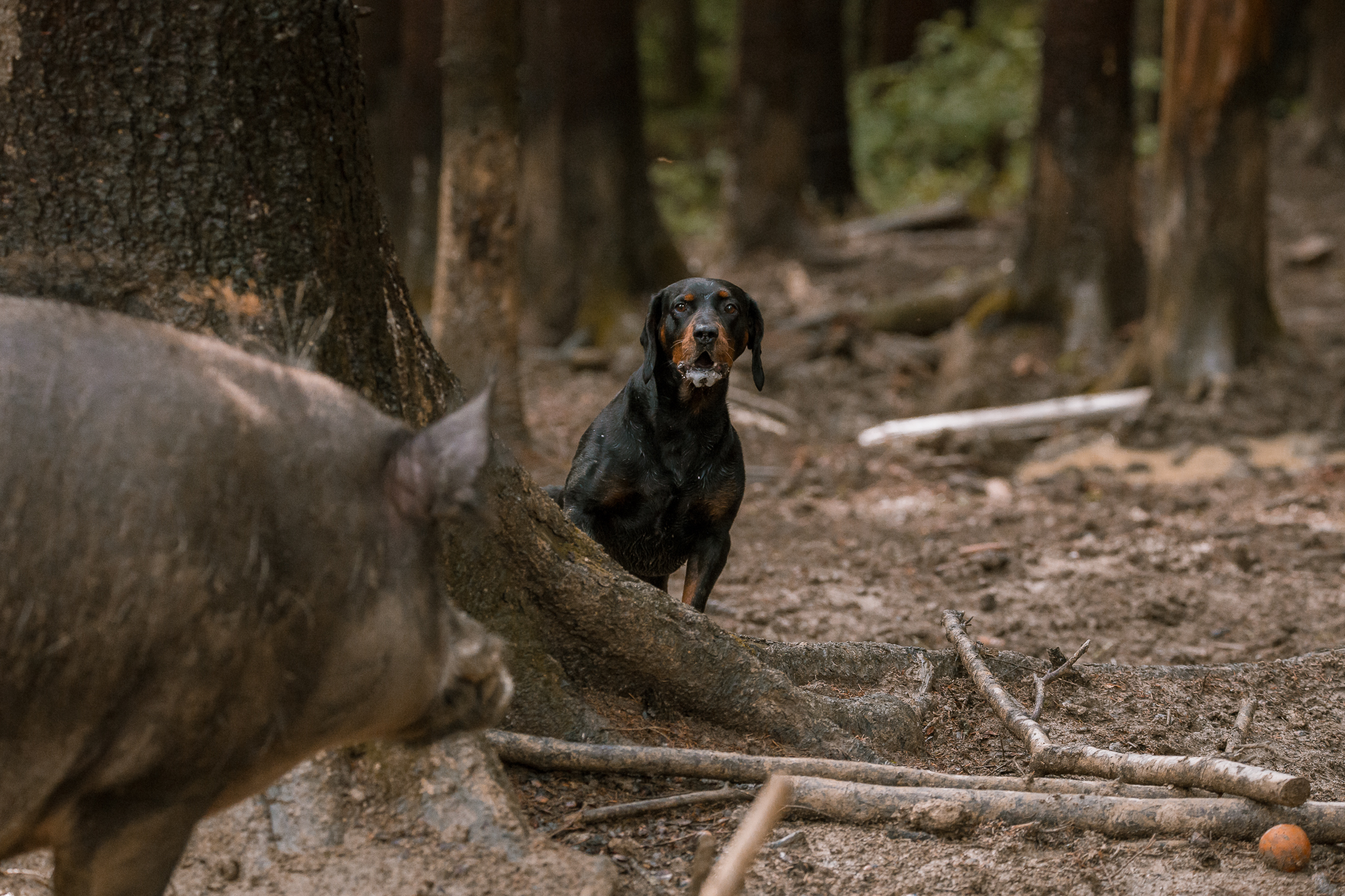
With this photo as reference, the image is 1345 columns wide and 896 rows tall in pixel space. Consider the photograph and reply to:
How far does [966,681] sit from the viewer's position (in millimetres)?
4898

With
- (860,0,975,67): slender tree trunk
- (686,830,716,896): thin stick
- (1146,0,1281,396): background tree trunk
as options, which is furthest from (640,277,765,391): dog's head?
(860,0,975,67): slender tree trunk

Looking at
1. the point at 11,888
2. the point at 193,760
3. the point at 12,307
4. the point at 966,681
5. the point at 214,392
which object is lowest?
the point at 966,681

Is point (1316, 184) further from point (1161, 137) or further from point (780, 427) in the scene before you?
point (780, 427)

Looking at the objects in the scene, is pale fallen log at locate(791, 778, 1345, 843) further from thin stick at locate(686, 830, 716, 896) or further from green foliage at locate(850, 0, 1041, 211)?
green foliage at locate(850, 0, 1041, 211)

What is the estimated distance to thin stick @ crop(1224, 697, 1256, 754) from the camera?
171 inches

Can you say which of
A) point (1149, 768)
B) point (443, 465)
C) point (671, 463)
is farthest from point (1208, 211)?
point (443, 465)

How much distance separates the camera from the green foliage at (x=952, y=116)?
22844 millimetres

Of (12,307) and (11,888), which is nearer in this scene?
(12,307)

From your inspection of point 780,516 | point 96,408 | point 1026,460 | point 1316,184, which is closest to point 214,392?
point 96,408

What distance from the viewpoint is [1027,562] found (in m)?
7.54

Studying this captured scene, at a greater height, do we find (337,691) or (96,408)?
(96,408)

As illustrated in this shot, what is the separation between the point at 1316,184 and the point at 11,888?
1871 centimetres

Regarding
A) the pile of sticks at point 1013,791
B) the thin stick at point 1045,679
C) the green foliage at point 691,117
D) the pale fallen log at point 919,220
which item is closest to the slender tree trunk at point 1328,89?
the pale fallen log at point 919,220

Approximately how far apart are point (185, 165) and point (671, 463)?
2.64 meters
